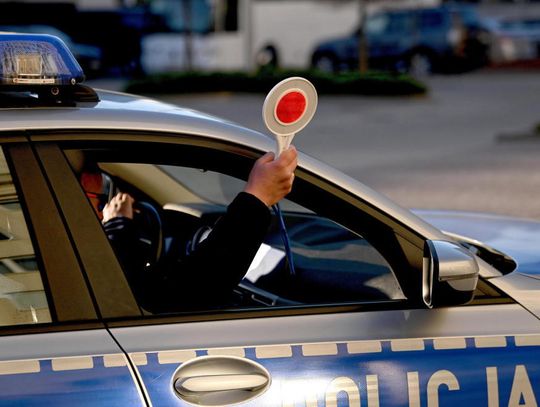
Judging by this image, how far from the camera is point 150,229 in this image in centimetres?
403

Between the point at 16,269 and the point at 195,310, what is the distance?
1.40 feet

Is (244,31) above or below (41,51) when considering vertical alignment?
below

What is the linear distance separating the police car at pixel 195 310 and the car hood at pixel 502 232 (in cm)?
27

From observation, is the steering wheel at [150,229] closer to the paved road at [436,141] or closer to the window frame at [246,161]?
the window frame at [246,161]

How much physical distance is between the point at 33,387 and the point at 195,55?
26.4 metres

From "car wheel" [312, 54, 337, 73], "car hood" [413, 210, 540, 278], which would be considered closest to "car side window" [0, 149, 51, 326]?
"car hood" [413, 210, 540, 278]

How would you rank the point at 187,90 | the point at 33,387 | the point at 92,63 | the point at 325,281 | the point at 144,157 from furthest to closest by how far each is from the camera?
1. the point at 92,63
2. the point at 187,90
3. the point at 325,281
4. the point at 144,157
5. the point at 33,387

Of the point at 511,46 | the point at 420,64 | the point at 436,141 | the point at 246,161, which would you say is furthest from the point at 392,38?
the point at 246,161

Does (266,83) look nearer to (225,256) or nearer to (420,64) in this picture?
(420,64)

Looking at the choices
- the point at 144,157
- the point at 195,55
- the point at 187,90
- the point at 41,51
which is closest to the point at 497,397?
the point at 144,157

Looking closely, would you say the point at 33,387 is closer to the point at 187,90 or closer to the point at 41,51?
the point at 41,51

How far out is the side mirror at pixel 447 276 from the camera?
2.85 meters

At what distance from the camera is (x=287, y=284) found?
11.8 ft

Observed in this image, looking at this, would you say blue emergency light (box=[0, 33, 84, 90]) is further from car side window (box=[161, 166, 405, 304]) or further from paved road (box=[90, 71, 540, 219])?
paved road (box=[90, 71, 540, 219])
